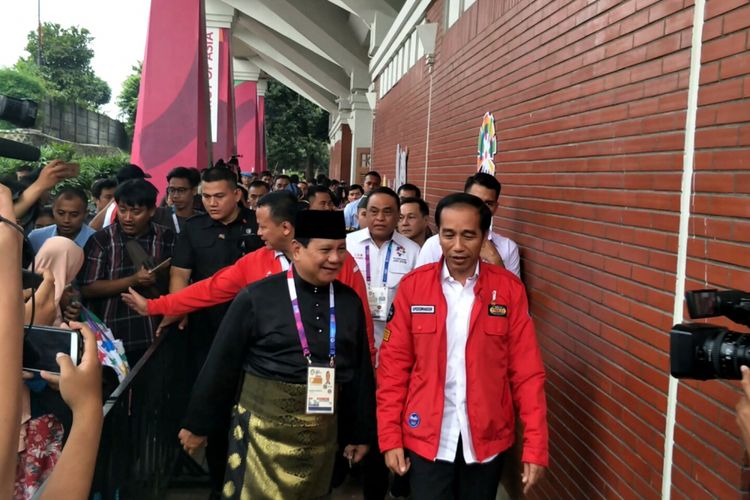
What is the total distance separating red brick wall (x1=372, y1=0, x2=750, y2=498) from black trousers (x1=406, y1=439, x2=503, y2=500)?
0.60 meters

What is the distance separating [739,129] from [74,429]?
2304 mm

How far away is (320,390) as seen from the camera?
3504 millimetres

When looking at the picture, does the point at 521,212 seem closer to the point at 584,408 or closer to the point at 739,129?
the point at 584,408

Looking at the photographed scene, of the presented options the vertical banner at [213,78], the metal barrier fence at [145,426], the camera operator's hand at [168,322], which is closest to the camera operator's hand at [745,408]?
the metal barrier fence at [145,426]

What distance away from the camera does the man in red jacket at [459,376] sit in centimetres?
340

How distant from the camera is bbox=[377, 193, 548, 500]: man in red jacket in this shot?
11.2 feet

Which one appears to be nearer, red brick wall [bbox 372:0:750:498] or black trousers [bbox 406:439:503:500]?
red brick wall [bbox 372:0:750:498]

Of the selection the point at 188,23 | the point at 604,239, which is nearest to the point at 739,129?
the point at 604,239

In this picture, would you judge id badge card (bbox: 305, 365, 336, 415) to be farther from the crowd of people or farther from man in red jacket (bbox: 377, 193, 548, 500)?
man in red jacket (bbox: 377, 193, 548, 500)

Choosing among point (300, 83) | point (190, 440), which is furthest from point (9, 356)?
point (300, 83)

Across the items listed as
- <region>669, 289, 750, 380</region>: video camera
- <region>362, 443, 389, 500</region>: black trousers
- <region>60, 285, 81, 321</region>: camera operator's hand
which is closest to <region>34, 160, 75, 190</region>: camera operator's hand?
<region>60, 285, 81, 321</region>: camera operator's hand

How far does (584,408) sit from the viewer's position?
4066mm

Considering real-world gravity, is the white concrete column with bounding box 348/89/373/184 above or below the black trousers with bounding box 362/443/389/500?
above

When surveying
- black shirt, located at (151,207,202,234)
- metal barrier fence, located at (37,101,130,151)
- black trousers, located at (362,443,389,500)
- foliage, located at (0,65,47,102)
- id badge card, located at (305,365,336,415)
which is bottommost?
black trousers, located at (362,443,389,500)
